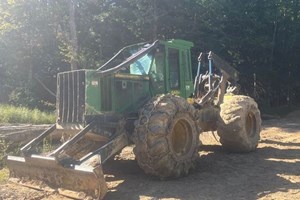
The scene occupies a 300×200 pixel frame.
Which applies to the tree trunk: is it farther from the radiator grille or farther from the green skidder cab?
the radiator grille

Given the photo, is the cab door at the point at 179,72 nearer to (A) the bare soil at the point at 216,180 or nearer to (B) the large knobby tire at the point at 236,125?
(B) the large knobby tire at the point at 236,125

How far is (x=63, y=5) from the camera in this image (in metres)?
25.2

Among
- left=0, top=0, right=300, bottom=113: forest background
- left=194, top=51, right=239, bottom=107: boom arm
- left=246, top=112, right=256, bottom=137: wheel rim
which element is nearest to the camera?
left=194, top=51, right=239, bottom=107: boom arm

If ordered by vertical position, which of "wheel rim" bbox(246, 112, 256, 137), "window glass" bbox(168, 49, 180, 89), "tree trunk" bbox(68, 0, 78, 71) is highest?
"tree trunk" bbox(68, 0, 78, 71)

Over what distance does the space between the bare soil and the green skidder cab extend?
1.15 feet

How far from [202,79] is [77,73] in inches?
189

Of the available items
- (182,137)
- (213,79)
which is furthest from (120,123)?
(213,79)

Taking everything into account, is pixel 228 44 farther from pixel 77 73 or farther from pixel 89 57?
→ pixel 77 73

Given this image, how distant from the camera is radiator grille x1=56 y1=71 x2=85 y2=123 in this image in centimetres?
770

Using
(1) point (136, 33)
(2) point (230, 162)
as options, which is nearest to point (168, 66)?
(2) point (230, 162)

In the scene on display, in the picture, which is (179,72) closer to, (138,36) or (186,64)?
(186,64)

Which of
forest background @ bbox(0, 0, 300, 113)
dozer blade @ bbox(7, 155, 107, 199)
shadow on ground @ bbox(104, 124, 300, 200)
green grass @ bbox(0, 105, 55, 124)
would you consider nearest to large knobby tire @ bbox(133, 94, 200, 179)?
shadow on ground @ bbox(104, 124, 300, 200)

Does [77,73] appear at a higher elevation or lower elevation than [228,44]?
lower

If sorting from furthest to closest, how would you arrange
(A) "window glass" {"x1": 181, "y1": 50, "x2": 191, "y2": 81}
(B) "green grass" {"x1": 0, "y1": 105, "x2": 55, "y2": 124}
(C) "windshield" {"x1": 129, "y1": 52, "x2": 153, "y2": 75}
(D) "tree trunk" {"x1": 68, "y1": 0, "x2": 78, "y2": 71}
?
1. (D) "tree trunk" {"x1": 68, "y1": 0, "x2": 78, "y2": 71}
2. (B) "green grass" {"x1": 0, "y1": 105, "x2": 55, "y2": 124}
3. (A) "window glass" {"x1": 181, "y1": 50, "x2": 191, "y2": 81}
4. (C) "windshield" {"x1": 129, "y1": 52, "x2": 153, "y2": 75}
